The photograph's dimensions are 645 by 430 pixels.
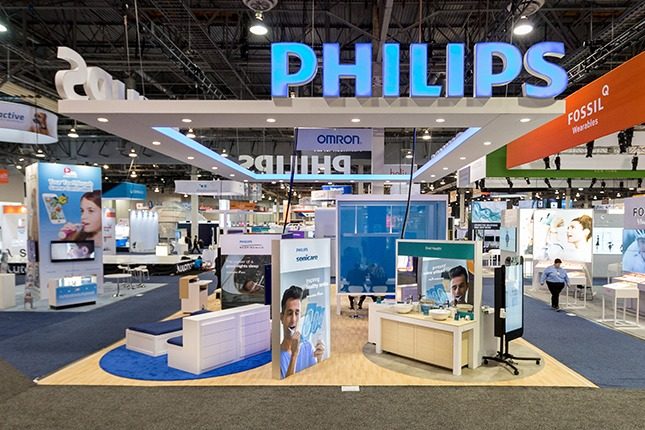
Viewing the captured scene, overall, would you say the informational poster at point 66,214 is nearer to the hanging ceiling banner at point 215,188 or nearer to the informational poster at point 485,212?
the hanging ceiling banner at point 215,188

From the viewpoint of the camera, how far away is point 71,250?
9875mm

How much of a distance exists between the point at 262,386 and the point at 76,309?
6.28 metres

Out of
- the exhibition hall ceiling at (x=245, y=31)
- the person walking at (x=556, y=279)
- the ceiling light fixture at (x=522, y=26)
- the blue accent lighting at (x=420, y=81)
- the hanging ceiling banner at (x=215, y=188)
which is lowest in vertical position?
the person walking at (x=556, y=279)

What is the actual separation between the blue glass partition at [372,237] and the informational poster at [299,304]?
9.15ft

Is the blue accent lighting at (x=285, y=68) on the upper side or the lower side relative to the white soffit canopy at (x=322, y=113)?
upper

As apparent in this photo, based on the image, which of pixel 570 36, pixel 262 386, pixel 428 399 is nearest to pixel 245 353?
pixel 262 386

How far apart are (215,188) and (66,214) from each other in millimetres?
5451

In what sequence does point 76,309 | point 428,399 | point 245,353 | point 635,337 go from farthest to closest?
point 76,309
point 635,337
point 245,353
point 428,399

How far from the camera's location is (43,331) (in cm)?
712

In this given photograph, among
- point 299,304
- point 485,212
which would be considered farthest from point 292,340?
point 485,212

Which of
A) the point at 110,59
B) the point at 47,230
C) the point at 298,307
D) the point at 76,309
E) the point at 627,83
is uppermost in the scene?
the point at 110,59

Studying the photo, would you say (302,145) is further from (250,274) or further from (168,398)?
(168,398)

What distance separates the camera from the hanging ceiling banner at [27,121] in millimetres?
7938

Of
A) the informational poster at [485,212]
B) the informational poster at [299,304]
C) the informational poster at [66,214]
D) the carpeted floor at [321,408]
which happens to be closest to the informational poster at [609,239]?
the informational poster at [485,212]
